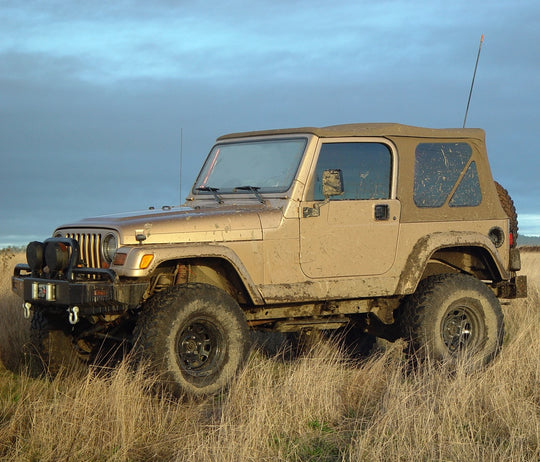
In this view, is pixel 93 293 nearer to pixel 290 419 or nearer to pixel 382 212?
pixel 290 419

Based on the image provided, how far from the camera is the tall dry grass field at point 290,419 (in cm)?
505

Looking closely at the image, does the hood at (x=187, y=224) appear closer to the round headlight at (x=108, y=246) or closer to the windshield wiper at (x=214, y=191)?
the round headlight at (x=108, y=246)

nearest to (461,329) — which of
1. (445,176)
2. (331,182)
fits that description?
(445,176)

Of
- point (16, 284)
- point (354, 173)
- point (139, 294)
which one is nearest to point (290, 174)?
point (354, 173)

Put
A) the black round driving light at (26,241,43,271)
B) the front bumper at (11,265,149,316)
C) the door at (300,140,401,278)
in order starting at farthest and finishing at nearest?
the door at (300,140,401,278) → the black round driving light at (26,241,43,271) → the front bumper at (11,265,149,316)

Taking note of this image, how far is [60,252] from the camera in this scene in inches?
264

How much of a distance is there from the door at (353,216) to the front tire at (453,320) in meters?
0.60

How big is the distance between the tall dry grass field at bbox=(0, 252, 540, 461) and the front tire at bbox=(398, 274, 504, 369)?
813 mm

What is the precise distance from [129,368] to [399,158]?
3.20 meters

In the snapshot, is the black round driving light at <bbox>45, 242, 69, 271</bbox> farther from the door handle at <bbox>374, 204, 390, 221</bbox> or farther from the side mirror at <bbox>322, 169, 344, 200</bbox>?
the door handle at <bbox>374, 204, 390, 221</bbox>

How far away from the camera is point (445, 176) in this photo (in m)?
8.28

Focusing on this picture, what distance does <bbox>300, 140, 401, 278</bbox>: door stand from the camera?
7246 mm

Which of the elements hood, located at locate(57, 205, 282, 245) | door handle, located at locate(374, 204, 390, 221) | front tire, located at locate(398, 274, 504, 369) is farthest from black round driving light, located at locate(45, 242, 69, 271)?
front tire, located at locate(398, 274, 504, 369)

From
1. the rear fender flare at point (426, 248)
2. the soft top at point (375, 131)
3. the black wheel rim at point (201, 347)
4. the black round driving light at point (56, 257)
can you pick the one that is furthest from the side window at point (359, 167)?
the black round driving light at point (56, 257)
